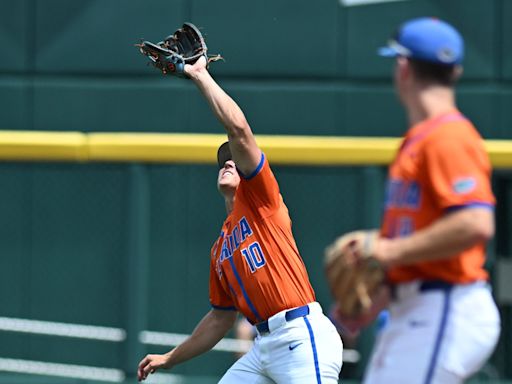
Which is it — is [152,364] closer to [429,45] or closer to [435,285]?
[435,285]

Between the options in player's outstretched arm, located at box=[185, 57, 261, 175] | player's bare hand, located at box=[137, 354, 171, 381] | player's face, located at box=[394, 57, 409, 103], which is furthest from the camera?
player's bare hand, located at box=[137, 354, 171, 381]

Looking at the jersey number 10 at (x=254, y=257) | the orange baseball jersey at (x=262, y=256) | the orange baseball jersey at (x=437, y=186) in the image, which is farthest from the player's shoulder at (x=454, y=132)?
the jersey number 10 at (x=254, y=257)

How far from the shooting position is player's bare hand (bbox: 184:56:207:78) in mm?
4777

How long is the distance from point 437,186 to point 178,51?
1872mm

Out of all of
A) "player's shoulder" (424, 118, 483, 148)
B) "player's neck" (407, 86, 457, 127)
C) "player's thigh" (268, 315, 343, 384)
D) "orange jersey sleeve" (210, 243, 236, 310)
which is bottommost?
"player's thigh" (268, 315, 343, 384)

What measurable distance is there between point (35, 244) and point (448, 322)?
244 inches

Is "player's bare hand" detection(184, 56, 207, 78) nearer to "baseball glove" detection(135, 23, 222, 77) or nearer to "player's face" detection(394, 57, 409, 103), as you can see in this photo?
"baseball glove" detection(135, 23, 222, 77)

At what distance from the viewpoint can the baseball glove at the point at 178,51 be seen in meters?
4.81

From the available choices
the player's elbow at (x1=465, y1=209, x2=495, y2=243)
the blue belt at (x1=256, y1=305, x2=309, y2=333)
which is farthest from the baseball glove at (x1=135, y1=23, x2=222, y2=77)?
the player's elbow at (x1=465, y1=209, x2=495, y2=243)

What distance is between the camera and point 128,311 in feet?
28.6

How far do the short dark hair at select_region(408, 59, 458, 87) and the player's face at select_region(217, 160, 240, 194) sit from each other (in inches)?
71.4

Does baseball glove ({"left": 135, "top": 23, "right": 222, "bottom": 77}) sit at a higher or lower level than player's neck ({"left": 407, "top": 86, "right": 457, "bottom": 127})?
higher

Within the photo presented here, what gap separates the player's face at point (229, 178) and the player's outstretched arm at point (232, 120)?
0.43 metres

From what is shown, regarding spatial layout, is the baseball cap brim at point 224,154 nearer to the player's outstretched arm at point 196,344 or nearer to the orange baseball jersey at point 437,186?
the player's outstretched arm at point 196,344
